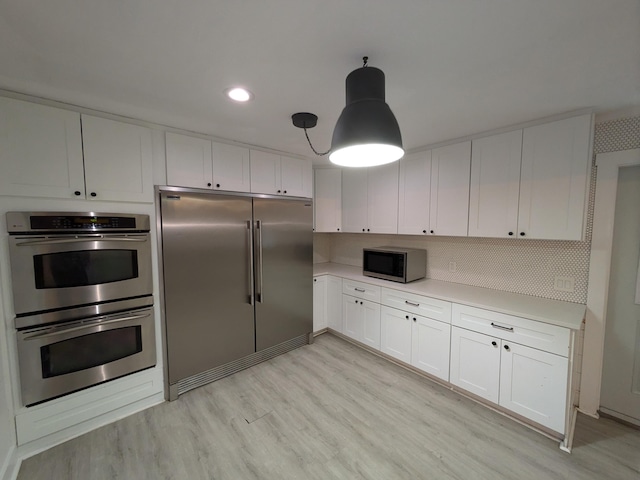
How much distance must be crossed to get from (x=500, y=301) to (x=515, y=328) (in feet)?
0.94

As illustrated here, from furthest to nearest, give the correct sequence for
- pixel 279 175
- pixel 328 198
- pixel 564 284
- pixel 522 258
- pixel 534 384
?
pixel 328 198, pixel 279 175, pixel 522 258, pixel 564 284, pixel 534 384

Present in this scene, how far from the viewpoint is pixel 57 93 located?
64.9 inches

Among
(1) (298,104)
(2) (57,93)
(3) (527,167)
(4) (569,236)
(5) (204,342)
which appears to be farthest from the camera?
(5) (204,342)

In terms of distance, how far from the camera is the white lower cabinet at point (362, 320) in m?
2.95

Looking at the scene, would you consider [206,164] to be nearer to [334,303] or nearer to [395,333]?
[334,303]

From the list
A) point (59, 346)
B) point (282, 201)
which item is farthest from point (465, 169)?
point (59, 346)

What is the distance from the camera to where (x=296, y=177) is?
9.95 feet

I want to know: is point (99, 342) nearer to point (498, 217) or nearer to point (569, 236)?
point (498, 217)

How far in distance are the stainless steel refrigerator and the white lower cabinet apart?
0.55m

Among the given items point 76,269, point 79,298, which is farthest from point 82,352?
point 76,269

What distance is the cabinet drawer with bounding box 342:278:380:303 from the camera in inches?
115

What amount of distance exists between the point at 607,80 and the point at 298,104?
5.98ft

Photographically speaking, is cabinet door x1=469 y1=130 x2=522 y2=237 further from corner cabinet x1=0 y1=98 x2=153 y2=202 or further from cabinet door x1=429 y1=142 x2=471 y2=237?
corner cabinet x1=0 y1=98 x2=153 y2=202

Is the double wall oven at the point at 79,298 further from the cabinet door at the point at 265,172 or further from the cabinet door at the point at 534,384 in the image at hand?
the cabinet door at the point at 534,384
